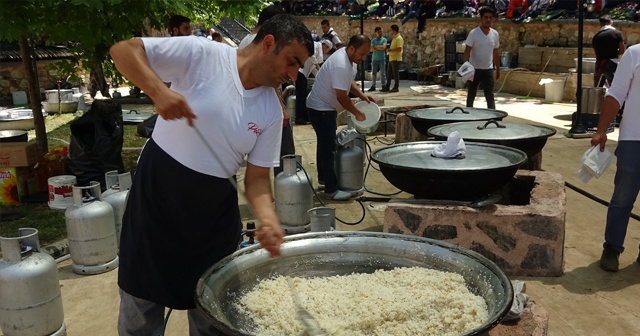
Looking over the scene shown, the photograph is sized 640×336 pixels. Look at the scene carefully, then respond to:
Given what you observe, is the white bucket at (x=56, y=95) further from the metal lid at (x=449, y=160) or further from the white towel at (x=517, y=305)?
the white towel at (x=517, y=305)

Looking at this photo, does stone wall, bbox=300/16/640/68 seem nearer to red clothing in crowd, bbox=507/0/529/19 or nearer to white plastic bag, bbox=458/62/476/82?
red clothing in crowd, bbox=507/0/529/19

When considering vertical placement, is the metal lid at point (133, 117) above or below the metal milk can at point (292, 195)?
above

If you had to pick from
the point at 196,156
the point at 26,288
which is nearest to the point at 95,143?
the point at 26,288

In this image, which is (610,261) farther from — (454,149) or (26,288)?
(26,288)

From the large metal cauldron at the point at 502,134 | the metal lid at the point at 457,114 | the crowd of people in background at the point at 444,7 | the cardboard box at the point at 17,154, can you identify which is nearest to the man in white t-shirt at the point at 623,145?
the large metal cauldron at the point at 502,134

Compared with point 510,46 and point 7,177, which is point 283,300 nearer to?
point 7,177

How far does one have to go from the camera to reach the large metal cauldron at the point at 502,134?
507cm

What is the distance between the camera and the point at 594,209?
5.78 m

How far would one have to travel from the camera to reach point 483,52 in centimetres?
909

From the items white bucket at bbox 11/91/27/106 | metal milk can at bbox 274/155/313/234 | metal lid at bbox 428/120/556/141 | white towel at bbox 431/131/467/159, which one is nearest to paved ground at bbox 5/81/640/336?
metal milk can at bbox 274/155/313/234

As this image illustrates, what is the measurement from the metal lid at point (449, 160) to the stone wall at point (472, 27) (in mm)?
11809

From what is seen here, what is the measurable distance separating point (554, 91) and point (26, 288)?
41.7 ft

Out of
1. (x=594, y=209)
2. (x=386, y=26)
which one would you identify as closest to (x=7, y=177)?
(x=594, y=209)

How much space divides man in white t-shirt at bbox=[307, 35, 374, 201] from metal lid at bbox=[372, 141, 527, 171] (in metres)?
→ 1.43
